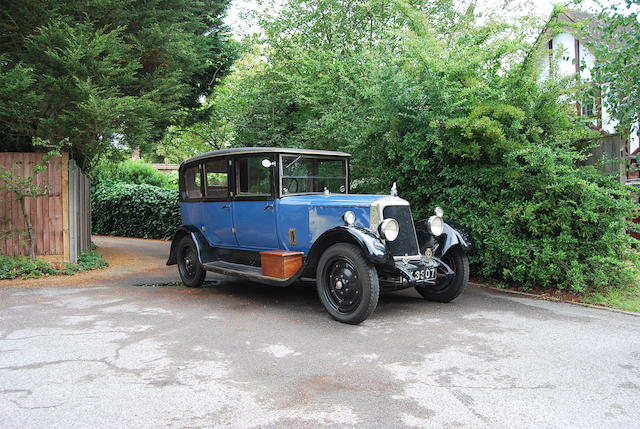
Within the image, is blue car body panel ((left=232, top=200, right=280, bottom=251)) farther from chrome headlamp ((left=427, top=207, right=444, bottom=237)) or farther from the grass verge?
the grass verge

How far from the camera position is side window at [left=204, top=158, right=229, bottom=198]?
6914 mm

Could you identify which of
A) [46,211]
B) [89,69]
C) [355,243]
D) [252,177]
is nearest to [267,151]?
[252,177]

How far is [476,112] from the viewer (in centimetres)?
653

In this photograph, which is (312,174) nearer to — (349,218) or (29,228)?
(349,218)

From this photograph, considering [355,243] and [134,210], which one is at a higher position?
[134,210]

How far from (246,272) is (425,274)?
2310 mm

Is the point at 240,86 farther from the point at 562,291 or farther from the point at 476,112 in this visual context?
the point at 562,291

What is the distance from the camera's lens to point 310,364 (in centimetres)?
393

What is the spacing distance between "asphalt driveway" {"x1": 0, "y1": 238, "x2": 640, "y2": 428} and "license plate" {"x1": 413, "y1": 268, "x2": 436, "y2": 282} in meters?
0.46

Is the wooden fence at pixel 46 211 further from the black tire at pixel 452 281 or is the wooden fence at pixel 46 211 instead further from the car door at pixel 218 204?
the black tire at pixel 452 281

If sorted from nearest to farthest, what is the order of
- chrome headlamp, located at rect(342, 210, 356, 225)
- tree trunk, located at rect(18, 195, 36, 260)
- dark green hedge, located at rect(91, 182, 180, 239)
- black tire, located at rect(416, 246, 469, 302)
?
1. chrome headlamp, located at rect(342, 210, 356, 225)
2. black tire, located at rect(416, 246, 469, 302)
3. tree trunk, located at rect(18, 195, 36, 260)
4. dark green hedge, located at rect(91, 182, 180, 239)

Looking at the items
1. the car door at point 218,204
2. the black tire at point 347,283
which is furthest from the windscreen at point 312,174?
the black tire at point 347,283

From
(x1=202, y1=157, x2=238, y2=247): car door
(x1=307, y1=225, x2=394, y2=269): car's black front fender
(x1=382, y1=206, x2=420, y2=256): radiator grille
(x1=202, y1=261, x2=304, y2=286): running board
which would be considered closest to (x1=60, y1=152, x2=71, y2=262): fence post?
(x1=202, y1=157, x2=238, y2=247): car door

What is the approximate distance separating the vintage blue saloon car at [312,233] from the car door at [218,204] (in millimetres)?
15
